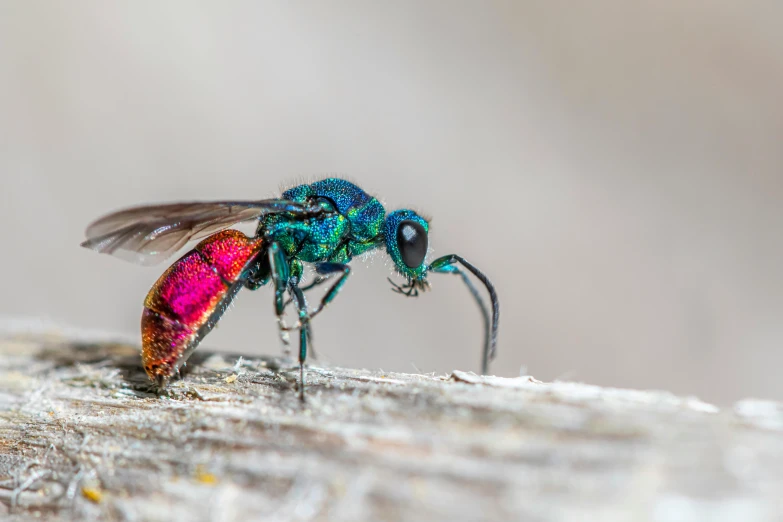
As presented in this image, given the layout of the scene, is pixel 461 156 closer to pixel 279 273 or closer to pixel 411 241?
pixel 411 241

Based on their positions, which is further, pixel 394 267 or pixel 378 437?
pixel 394 267

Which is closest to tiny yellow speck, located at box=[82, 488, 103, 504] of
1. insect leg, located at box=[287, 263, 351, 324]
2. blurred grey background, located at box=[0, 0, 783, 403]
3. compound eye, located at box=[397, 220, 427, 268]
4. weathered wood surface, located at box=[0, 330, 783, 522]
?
weathered wood surface, located at box=[0, 330, 783, 522]

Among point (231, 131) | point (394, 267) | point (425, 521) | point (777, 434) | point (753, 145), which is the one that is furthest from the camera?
point (231, 131)

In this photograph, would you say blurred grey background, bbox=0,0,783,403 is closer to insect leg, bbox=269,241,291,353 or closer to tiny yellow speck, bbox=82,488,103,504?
insect leg, bbox=269,241,291,353

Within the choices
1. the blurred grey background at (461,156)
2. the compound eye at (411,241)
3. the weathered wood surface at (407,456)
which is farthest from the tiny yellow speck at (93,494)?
the blurred grey background at (461,156)

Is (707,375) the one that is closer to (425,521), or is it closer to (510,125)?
(510,125)

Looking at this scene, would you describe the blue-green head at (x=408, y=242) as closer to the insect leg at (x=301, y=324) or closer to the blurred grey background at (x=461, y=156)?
the insect leg at (x=301, y=324)

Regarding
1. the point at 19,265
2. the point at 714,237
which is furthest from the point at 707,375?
the point at 19,265
